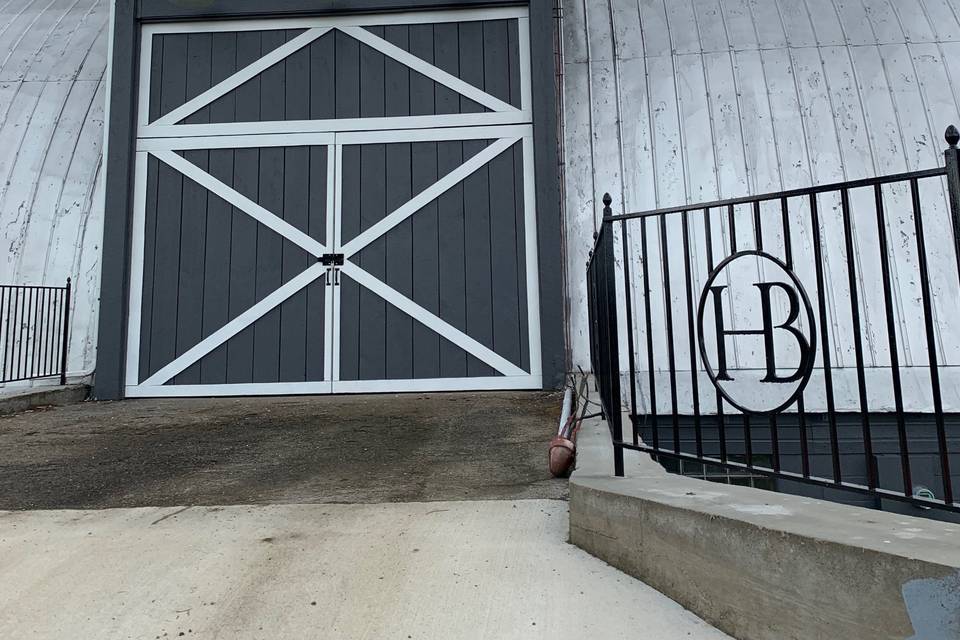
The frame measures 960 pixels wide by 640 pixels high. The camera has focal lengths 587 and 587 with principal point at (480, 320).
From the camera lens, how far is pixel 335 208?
5996 mm

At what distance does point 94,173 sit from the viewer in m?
6.54

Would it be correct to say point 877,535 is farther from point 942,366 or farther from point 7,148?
point 7,148

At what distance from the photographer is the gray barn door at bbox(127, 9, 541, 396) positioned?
5809mm

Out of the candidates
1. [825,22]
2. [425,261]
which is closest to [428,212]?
[425,261]

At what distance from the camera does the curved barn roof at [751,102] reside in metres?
5.80

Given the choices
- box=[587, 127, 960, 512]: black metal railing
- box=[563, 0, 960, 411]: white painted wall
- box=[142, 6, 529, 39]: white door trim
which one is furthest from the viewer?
box=[142, 6, 529, 39]: white door trim

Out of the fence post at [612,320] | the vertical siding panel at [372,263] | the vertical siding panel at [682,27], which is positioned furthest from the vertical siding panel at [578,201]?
the fence post at [612,320]

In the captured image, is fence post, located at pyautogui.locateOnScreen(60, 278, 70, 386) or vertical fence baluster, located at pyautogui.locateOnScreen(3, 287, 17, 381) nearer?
vertical fence baluster, located at pyautogui.locateOnScreen(3, 287, 17, 381)

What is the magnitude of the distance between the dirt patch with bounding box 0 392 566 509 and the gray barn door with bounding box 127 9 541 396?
0.61 m

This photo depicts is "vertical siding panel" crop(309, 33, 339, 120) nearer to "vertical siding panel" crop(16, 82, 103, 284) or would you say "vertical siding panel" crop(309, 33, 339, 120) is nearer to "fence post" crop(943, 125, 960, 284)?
"vertical siding panel" crop(16, 82, 103, 284)

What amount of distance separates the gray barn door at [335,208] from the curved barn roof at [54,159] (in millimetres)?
704

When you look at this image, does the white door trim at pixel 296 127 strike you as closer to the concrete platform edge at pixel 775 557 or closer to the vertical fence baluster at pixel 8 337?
the vertical fence baluster at pixel 8 337

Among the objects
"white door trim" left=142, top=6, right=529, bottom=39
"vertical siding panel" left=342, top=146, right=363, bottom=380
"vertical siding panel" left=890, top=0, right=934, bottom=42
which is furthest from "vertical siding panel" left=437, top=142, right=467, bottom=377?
"vertical siding panel" left=890, top=0, right=934, bottom=42

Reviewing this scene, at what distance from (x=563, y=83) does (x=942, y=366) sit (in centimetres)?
453
